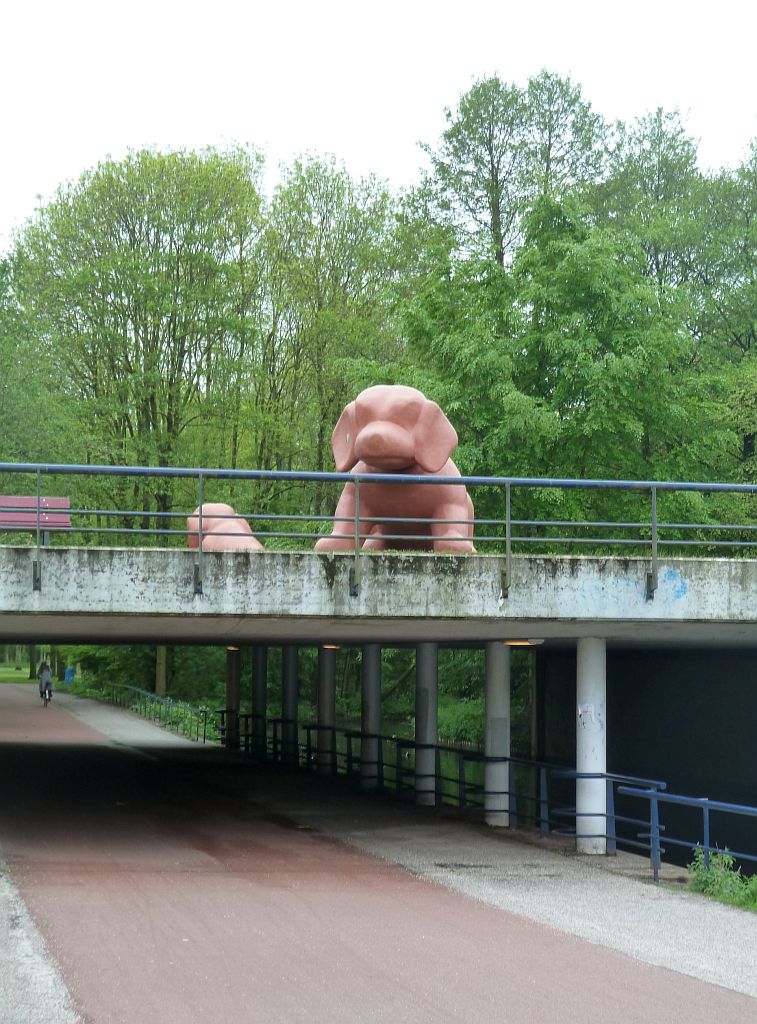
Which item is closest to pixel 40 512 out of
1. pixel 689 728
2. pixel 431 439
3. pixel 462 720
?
pixel 431 439

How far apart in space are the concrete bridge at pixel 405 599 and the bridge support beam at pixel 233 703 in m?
15.6

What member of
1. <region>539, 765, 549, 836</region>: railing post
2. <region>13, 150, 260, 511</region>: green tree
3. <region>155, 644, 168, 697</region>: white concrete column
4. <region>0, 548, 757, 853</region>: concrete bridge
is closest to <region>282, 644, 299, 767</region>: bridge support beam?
<region>13, 150, 260, 511</region>: green tree

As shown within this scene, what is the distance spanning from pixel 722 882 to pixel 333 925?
4024mm

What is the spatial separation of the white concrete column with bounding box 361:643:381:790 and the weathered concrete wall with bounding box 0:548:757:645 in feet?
21.1

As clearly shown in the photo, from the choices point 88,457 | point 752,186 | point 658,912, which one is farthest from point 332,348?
point 658,912

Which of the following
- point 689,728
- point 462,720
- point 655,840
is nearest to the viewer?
point 655,840

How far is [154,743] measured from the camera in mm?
30609

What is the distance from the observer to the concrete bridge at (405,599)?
42.5ft

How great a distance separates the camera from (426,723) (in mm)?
19375

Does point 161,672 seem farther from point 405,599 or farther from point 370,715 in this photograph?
point 405,599

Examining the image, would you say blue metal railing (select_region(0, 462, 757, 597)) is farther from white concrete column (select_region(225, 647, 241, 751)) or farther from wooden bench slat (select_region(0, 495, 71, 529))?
white concrete column (select_region(225, 647, 241, 751))

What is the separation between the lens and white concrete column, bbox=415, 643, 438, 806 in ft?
62.6

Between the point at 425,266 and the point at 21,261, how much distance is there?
10321mm

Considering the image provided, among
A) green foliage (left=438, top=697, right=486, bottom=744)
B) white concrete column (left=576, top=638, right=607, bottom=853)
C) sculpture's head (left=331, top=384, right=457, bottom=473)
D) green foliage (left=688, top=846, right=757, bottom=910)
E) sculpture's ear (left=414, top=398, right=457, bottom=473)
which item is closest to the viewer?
green foliage (left=688, top=846, right=757, bottom=910)
